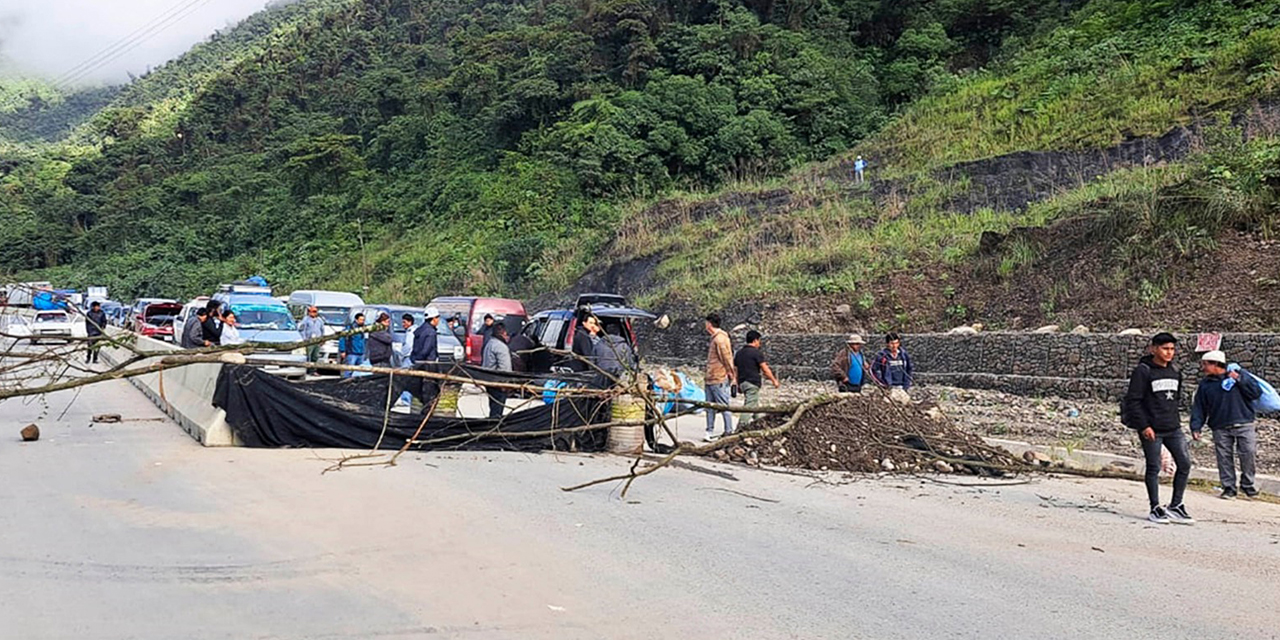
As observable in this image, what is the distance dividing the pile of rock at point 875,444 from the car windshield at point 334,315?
20.9 m

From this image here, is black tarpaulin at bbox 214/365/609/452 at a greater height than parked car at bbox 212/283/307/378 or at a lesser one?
lesser

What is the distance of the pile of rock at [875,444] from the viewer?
466 inches

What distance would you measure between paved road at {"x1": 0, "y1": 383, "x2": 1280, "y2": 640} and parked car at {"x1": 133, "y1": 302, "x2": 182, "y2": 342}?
2233cm

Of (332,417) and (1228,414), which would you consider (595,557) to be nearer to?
(332,417)

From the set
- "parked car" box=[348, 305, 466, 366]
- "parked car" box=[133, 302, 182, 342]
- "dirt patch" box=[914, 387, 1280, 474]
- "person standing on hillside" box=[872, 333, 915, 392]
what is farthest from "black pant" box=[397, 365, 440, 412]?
"parked car" box=[133, 302, 182, 342]

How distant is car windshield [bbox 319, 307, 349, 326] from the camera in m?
30.5

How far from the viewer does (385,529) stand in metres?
8.19

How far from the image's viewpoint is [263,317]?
80.9ft

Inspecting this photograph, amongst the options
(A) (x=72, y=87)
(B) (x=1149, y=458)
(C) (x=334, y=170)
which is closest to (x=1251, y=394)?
(B) (x=1149, y=458)

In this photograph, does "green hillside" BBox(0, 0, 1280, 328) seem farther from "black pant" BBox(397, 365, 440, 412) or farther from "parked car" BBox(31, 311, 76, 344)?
"parked car" BBox(31, 311, 76, 344)

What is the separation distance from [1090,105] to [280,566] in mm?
33077

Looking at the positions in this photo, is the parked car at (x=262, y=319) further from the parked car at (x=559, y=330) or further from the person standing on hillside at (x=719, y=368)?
the person standing on hillside at (x=719, y=368)

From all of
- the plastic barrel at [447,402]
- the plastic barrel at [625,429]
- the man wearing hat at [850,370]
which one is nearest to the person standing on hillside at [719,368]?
the plastic barrel at [625,429]

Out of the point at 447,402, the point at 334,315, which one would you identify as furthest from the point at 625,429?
the point at 334,315
